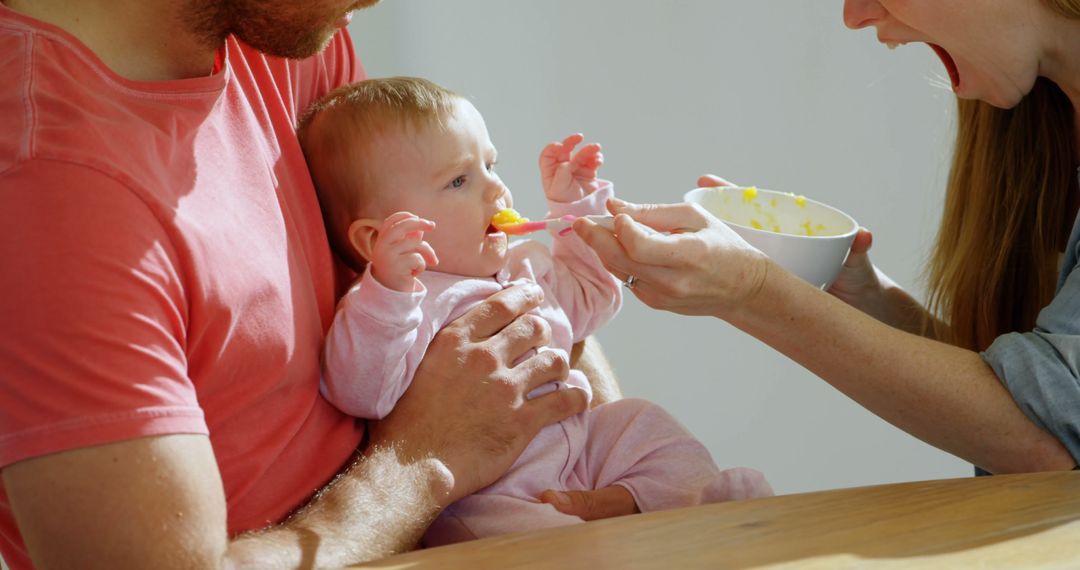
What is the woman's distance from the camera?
1.35m

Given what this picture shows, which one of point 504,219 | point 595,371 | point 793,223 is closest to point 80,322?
point 504,219

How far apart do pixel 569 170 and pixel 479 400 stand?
1.36 ft

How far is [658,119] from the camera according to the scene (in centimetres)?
286

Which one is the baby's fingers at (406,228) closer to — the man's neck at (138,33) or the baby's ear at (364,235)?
the baby's ear at (364,235)

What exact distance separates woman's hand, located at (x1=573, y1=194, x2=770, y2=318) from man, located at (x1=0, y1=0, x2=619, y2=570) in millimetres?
165

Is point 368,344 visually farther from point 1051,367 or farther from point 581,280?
point 1051,367

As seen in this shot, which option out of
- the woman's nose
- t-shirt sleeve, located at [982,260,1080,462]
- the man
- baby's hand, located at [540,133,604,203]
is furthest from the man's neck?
t-shirt sleeve, located at [982,260,1080,462]

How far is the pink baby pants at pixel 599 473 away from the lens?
1.34 m

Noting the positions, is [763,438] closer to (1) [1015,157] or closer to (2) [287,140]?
(1) [1015,157]

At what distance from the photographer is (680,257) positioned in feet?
4.30

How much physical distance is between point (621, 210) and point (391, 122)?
0.30 meters

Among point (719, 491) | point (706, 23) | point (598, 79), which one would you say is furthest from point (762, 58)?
point (719, 491)

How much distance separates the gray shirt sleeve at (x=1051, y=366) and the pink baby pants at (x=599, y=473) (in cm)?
33

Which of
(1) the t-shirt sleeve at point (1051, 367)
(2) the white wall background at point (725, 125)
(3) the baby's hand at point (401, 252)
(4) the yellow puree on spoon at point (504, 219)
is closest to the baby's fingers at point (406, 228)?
(3) the baby's hand at point (401, 252)
